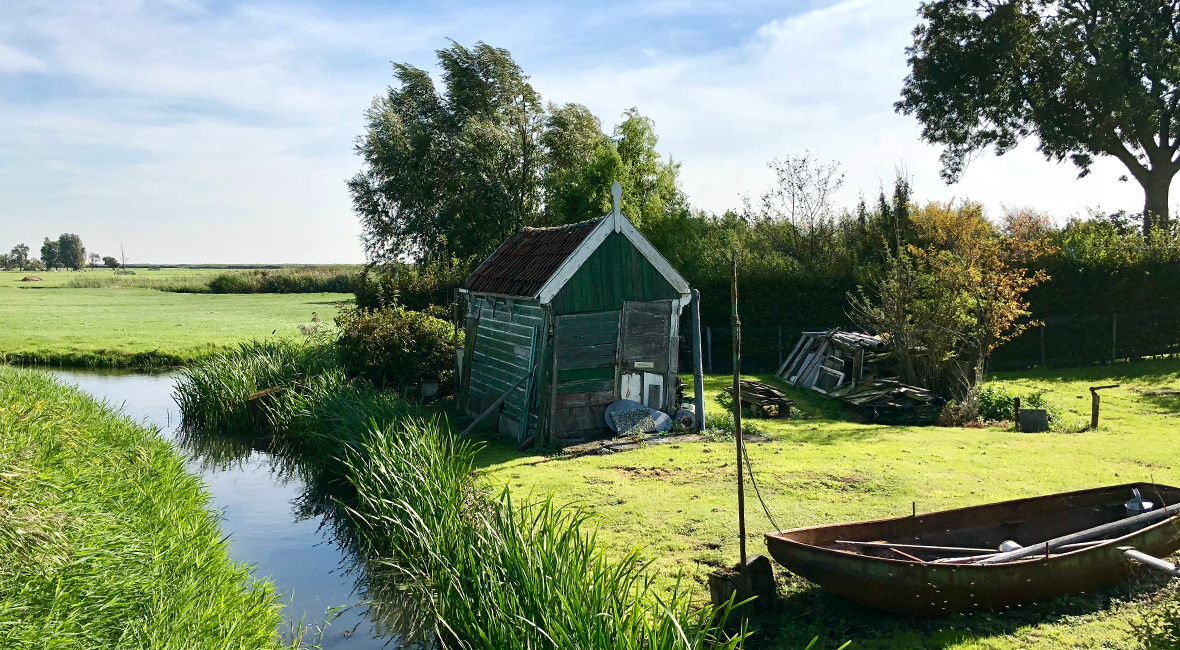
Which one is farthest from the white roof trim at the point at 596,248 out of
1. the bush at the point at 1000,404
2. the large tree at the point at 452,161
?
the large tree at the point at 452,161

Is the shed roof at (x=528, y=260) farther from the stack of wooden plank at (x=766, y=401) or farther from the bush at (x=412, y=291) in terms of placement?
the bush at (x=412, y=291)

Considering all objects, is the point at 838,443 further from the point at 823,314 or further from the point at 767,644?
the point at 823,314

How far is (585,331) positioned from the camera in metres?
14.6

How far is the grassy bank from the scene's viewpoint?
5809mm

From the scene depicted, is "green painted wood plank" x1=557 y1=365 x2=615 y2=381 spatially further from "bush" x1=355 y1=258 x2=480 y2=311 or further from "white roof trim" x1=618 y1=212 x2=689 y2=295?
"bush" x1=355 y1=258 x2=480 y2=311

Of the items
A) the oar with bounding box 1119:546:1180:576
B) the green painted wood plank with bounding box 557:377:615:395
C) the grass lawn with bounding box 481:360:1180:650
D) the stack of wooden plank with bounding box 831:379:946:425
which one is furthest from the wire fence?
the oar with bounding box 1119:546:1180:576

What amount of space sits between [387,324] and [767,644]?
Result: 47.7 ft

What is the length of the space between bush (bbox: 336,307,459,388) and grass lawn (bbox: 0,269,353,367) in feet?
18.1

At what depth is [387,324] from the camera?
64.0ft

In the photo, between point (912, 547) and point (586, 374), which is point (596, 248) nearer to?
point (586, 374)

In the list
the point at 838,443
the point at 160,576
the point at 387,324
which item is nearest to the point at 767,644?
the point at 160,576

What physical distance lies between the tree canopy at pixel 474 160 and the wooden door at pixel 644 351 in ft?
57.4

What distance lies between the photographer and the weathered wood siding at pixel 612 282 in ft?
47.3

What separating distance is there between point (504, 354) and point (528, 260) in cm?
197
